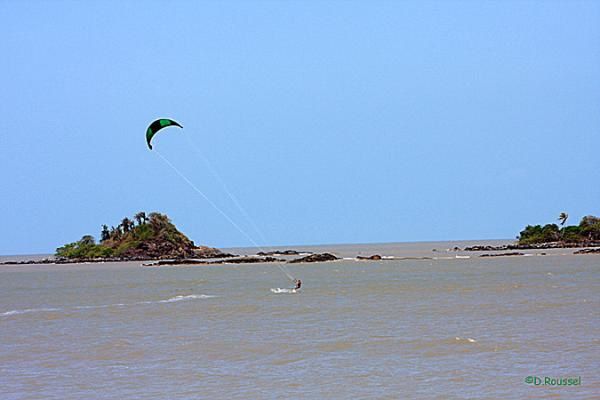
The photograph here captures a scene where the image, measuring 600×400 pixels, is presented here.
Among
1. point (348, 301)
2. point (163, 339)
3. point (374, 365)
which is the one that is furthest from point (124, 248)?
point (374, 365)

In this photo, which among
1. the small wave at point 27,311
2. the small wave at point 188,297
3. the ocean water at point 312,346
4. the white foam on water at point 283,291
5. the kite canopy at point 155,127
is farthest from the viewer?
the white foam on water at point 283,291

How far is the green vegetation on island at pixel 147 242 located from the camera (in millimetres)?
109000

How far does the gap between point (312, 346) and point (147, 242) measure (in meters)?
92.5

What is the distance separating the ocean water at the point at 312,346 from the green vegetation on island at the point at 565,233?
71.6 m

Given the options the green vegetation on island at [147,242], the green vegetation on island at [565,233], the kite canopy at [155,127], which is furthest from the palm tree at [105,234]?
the kite canopy at [155,127]

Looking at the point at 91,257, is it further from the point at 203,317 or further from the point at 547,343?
the point at 547,343

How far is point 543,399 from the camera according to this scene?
14.0m

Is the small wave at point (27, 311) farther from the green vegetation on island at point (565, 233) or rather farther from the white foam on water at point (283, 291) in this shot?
the green vegetation on island at point (565, 233)

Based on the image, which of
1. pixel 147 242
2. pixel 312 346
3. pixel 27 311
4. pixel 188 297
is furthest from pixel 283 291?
pixel 147 242

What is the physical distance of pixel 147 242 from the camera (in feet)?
363

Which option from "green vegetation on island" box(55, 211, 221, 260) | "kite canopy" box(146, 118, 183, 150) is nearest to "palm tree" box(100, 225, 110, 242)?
"green vegetation on island" box(55, 211, 221, 260)

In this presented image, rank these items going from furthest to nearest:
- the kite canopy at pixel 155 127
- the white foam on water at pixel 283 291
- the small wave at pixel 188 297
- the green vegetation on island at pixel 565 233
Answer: the green vegetation on island at pixel 565 233
the white foam on water at pixel 283 291
the small wave at pixel 188 297
the kite canopy at pixel 155 127

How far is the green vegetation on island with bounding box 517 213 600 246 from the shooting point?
10612cm

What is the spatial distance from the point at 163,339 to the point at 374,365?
838cm
